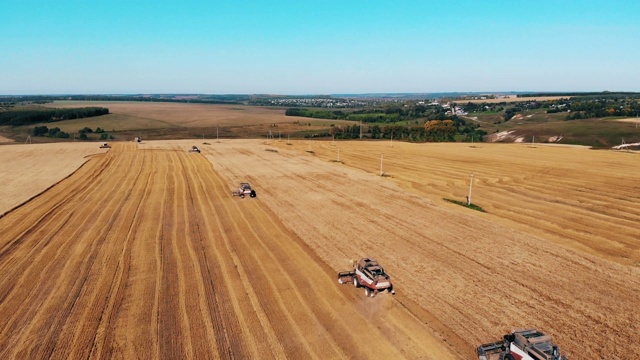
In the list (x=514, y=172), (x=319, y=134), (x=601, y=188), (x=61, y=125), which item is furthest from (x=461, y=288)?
(x=61, y=125)

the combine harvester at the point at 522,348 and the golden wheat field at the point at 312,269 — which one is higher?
the combine harvester at the point at 522,348

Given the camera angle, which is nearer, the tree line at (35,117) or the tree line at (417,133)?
the tree line at (417,133)

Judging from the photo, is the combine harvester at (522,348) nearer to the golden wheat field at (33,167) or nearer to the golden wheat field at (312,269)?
the golden wheat field at (312,269)

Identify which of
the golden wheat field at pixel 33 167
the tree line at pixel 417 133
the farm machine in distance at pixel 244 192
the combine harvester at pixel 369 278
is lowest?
the tree line at pixel 417 133

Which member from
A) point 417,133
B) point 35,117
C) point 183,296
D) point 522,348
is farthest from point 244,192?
point 35,117

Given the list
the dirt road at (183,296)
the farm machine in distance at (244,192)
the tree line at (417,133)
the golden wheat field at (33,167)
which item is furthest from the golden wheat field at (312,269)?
the tree line at (417,133)

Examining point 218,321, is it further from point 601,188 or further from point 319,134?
point 319,134
